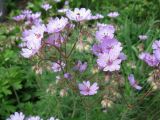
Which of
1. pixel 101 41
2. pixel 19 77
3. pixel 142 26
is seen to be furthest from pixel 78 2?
pixel 101 41

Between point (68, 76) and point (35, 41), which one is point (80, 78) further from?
point (35, 41)

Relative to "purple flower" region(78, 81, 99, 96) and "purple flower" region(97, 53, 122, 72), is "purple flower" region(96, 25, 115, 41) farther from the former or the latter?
"purple flower" region(78, 81, 99, 96)

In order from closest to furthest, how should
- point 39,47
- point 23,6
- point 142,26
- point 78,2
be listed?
point 39,47 → point 142,26 → point 78,2 → point 23,6

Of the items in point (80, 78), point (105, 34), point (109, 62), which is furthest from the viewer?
point (80, 78)

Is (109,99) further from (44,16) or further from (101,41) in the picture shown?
(44,16)

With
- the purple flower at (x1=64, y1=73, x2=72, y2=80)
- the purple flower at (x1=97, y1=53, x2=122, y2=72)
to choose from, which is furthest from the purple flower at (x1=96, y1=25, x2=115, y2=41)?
the purple flower at (x1=64, y1=73, x2=72, y2=80)

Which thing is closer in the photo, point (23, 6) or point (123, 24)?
point (123, 24)

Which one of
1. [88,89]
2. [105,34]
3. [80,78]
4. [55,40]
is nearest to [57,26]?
[55,40]
